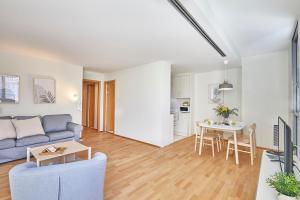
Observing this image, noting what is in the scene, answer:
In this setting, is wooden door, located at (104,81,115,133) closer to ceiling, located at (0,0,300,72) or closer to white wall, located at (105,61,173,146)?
white wall, located at (105,61,173,146)

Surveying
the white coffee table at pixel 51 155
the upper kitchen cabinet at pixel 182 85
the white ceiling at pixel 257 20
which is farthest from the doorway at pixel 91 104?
the white ceiling at pixel 257 20

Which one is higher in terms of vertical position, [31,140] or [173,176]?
[31,140]

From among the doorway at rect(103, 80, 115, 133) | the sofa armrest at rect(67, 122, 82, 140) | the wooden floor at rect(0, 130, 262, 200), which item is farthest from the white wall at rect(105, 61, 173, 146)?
the sofa armrest at rect(67, 122, 82, 140)

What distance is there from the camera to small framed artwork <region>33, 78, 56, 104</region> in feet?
13.4

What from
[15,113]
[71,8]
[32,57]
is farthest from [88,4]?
[15,113]

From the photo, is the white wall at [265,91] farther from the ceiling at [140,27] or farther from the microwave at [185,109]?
the microwave at [185,109]

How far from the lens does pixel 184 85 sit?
20.4 feet

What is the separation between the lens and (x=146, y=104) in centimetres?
458

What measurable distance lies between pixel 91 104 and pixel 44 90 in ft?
8.94

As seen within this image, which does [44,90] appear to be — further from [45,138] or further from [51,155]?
[51,155]

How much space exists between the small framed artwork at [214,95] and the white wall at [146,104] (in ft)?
6.57

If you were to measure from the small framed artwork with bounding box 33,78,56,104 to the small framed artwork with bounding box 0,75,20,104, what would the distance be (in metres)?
0.37

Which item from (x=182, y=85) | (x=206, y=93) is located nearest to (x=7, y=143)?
(x=182, y=85)

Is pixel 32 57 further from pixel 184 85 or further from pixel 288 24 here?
pixel 288 24
